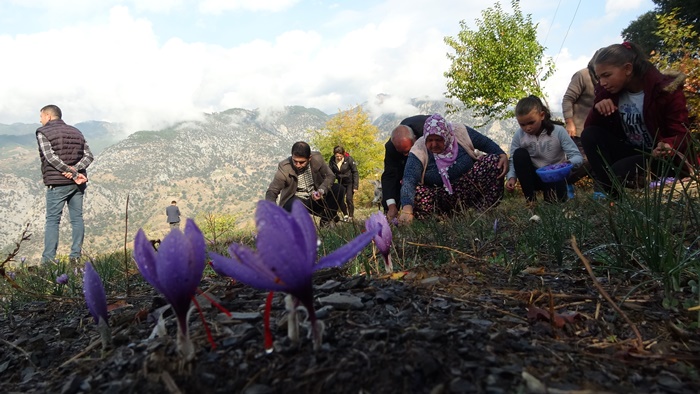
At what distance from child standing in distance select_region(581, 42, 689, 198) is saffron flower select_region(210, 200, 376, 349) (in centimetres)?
361

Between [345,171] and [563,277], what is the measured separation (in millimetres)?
10209

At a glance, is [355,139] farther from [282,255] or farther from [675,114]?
[282,255]

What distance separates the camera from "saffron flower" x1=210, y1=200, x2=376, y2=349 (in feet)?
2.77

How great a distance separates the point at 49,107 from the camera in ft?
23.5

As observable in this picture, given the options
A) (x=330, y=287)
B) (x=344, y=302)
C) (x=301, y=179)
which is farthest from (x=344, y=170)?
(x=344, y=302)

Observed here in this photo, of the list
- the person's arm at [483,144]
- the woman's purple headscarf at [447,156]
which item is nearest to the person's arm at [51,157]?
the woman's purple headscarf at [447,156]

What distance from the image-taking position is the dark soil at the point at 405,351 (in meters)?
0.88

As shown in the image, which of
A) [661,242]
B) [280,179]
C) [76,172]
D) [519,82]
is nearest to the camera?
[661,242]

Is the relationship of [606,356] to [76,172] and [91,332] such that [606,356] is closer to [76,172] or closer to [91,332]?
[91,332]

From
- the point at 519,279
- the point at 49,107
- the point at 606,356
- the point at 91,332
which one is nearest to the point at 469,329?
the point at 606,356

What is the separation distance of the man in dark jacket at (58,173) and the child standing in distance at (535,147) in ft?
20.2

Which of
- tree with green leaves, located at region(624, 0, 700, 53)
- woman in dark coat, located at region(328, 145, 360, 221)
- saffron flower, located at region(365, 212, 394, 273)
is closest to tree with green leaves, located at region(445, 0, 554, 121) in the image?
tree with green leaves, located at region(624, 0, 700, 53)

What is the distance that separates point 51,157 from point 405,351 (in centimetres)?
748

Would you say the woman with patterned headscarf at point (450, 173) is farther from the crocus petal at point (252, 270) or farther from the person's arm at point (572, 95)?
the crocus petal at point (252, 270)
